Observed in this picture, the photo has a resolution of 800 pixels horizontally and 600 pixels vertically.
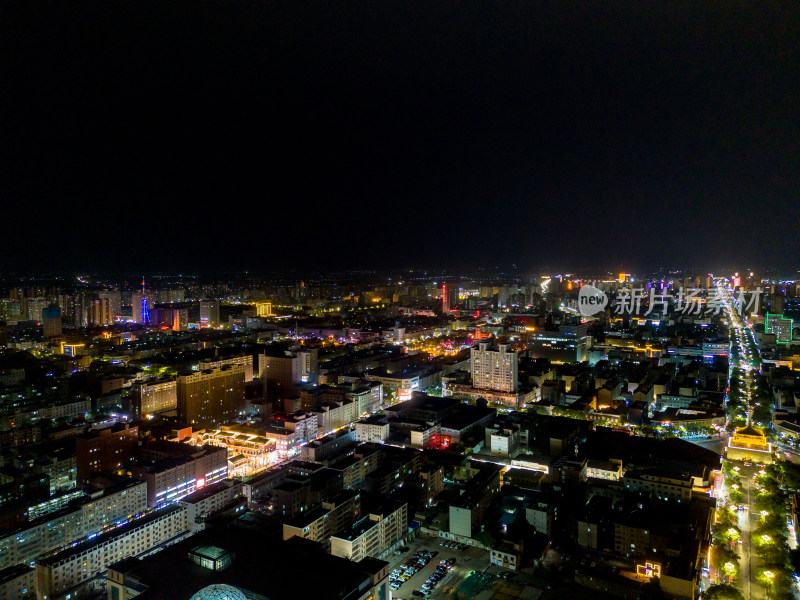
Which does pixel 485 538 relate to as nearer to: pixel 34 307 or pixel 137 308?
pixel 137 308

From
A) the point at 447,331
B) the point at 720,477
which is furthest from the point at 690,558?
the point at 447,331

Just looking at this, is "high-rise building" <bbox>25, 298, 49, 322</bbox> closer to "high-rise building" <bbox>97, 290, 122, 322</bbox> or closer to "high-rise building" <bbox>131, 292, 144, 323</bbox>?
"high-rise building" <bbox>97, 290, 122, 322</bbox>

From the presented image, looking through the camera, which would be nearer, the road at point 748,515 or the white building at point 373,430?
the road at point 748,515


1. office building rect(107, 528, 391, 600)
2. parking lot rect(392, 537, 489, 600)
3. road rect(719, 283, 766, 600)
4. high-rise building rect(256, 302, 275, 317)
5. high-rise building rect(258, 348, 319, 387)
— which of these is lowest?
parking lot rect(392, 537, 489, 600)

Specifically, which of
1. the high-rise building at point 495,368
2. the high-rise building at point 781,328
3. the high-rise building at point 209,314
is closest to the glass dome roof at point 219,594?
the high-rise building at point 495,368

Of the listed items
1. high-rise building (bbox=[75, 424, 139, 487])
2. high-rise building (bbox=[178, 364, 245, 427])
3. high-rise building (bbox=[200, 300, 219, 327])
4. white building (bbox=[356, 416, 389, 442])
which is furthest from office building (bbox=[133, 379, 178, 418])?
high-rise building (bbox=[200, 300, 219, 327])

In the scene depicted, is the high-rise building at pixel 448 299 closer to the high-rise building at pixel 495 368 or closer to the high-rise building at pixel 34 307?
the high-rise building at pixel 495 368

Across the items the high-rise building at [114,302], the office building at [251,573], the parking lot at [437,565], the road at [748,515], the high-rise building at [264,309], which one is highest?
the high-rise building at [114,302]
